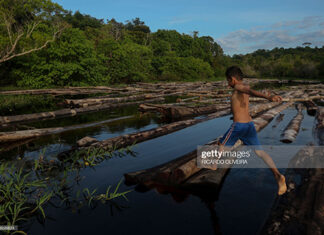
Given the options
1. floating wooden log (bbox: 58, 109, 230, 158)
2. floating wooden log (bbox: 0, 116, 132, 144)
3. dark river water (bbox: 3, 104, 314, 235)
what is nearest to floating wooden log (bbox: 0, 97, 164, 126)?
floating wooden log (bbox: 0, 116, 132, 144)

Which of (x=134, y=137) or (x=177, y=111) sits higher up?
(x=177, y=111)

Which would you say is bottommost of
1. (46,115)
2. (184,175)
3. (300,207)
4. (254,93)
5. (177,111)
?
(300,207)

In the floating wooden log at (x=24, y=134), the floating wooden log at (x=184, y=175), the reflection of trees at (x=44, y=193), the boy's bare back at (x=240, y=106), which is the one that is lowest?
the reflection of trees at (x=44, y=193)

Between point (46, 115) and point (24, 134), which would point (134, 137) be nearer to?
point (24, 134)

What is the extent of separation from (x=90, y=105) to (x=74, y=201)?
11504mm

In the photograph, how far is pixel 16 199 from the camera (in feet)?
11.9

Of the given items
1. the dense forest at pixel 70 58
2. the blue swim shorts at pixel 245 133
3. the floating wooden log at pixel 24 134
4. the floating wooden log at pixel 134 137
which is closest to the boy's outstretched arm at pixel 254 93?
the blue swim shorts at pixel 245 133

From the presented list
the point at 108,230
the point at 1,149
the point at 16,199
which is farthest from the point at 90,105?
the point at 108,230

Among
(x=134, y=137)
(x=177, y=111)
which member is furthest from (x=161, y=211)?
(x=177, y=111)

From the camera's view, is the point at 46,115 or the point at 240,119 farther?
the point at 46,115

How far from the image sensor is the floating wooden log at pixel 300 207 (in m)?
2.45

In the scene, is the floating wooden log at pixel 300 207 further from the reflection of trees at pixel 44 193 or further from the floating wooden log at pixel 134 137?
the floating wooden log at pixel 134 137

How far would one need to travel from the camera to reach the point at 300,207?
2779 millimetres

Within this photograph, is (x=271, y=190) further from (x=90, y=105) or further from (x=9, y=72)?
(x=9, y=72)
